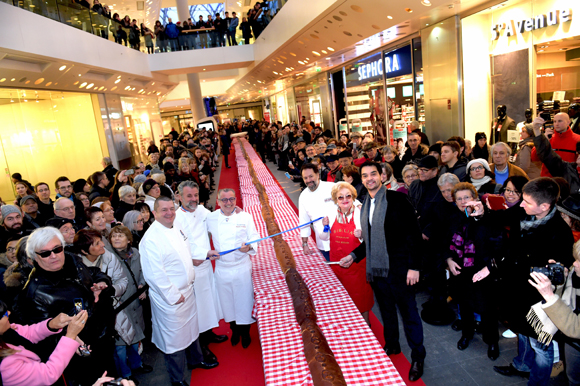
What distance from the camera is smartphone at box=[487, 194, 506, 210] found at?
422 cm

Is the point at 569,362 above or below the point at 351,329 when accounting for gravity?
below

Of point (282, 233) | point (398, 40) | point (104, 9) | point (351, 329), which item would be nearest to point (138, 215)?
point (282, 233)

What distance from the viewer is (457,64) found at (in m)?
7.93

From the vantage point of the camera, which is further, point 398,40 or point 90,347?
point 398,40

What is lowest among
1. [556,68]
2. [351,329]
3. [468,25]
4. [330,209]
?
[351,329]

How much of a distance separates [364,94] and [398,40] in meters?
4.06

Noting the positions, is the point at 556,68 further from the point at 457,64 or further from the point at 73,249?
the point at 73,249

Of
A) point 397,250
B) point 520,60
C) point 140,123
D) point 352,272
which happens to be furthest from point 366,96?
point 140,123

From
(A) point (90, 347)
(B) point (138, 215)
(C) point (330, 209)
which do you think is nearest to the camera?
(A) point (90, 347)

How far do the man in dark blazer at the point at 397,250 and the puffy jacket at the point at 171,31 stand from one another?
19.4m

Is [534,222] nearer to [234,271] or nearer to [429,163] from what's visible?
[429,163]

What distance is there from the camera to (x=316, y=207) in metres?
4.40

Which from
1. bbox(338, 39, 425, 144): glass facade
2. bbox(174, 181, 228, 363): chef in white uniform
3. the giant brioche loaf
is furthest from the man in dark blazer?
bbox(338, 39, 425, 144): glass facade

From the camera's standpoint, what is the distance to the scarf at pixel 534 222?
9.34 ft
